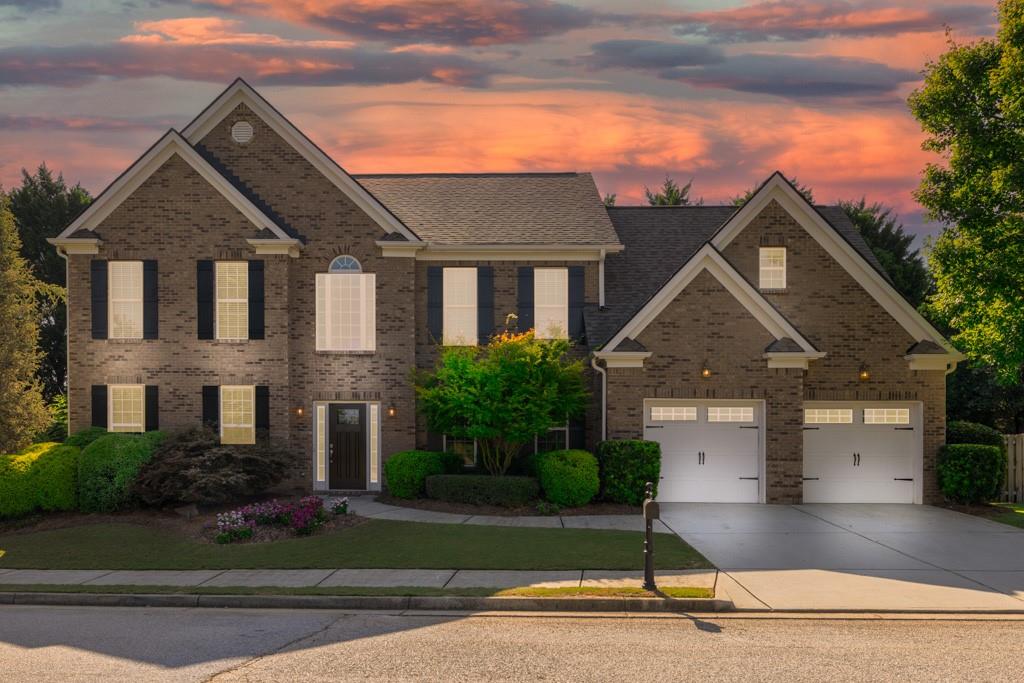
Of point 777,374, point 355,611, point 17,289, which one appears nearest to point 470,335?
point 777,374

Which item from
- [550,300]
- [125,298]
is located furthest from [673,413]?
[125,298]

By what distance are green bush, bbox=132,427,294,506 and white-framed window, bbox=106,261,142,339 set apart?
4.14m

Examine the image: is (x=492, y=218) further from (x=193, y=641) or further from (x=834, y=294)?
(x=193, y=641)

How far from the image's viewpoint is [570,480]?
1848cm

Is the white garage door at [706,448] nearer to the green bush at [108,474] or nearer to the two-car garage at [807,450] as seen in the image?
the two-car garage at [807,450]

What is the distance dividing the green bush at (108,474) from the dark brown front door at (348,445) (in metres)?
5.16

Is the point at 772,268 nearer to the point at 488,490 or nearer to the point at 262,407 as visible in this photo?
the point at 488,490

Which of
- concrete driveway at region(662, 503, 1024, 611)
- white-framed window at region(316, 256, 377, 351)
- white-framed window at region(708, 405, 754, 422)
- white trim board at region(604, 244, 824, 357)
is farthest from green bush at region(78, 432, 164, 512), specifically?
white-framed window at region(708, 405, 754, 422)

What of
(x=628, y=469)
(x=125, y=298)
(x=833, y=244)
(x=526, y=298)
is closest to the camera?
(x=628, y=469)

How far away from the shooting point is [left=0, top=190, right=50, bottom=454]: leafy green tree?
95.8 ft

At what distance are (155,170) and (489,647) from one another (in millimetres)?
17333

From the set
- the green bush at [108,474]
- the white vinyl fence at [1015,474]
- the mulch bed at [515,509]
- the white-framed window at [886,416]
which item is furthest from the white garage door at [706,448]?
the green bush at [108,474]

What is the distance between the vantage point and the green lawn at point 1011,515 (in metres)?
17.7

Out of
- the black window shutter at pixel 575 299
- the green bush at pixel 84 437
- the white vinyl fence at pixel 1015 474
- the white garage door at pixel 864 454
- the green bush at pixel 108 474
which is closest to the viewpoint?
the green bush at pixel 108 474
